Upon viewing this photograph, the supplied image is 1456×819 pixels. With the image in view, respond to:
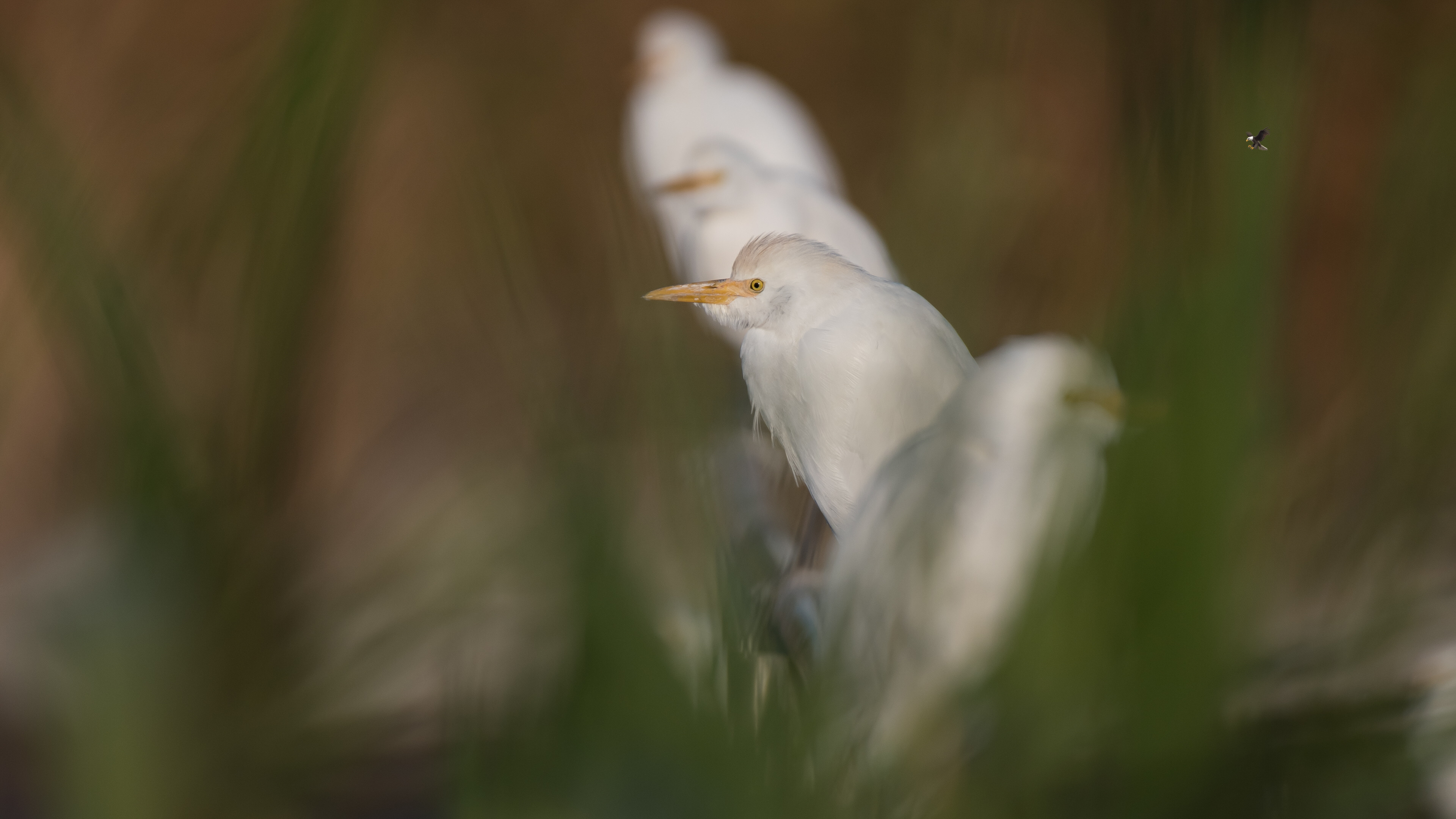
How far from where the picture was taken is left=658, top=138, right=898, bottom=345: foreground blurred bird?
4.20 feet

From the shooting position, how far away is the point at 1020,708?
0.56 ft

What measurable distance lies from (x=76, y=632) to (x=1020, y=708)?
0.16 m

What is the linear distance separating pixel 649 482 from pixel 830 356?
0.72 metres

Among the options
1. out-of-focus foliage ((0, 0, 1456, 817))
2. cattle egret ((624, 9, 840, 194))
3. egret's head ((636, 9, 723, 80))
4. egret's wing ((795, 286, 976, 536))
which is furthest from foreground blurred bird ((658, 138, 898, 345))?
out-of-focus foliage ((0, 0, 1456, 817))

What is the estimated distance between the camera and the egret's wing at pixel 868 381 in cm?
81

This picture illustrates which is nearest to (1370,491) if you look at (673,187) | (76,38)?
(76,38)

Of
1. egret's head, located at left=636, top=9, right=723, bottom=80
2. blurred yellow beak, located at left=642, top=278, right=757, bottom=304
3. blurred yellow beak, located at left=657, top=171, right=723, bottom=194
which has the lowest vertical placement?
blurred yellow beak, located at left=642, top=278, right=757, bottom=304

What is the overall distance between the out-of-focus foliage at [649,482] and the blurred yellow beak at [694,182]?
116 centimetres

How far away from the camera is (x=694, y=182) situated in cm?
138

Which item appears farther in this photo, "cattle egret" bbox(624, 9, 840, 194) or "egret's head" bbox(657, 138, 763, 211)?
"cattle egret" bbox(624, 9, 840, 194)

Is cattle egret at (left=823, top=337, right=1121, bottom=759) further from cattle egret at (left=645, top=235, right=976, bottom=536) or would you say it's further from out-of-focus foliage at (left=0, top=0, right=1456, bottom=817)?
cattle egret at (left=645, top=235, right=976, bottom=536)

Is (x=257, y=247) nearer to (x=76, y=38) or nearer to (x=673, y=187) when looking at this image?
(x=76, y=38)

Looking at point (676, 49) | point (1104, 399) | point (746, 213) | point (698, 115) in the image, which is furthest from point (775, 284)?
point (676, 49)

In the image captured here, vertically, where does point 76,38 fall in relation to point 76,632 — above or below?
above
